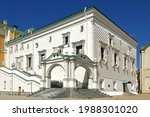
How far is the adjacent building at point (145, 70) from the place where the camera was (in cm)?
3897

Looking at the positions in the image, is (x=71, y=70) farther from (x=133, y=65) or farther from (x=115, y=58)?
(x=133, y=65)

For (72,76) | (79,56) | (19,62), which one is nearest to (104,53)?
(79,56)

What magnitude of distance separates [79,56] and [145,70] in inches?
842

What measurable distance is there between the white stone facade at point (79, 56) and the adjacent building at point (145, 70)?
3.98 meters

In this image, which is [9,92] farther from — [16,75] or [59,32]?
[59,32]

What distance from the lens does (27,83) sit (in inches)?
1097

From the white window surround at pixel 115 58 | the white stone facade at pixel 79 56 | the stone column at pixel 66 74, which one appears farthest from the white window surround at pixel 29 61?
the stone column at pixel 66 74

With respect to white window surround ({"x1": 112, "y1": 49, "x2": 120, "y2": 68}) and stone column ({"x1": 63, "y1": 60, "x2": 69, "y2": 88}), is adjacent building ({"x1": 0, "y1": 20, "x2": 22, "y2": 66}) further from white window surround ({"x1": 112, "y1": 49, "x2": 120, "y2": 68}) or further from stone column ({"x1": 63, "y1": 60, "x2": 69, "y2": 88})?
stone column ({"x1": 63, "y1": 60, "x2": 69, "y2": 88})

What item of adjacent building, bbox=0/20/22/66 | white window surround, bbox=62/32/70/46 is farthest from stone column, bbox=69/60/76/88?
adjacent building, bbox=0/20/22/66

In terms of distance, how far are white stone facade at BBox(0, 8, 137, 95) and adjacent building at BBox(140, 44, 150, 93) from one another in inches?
157

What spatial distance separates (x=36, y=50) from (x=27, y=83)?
6.31 m

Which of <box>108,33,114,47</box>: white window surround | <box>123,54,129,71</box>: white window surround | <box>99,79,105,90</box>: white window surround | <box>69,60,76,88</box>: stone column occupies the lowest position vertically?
<box>99,79,105,90</box>: white window surround

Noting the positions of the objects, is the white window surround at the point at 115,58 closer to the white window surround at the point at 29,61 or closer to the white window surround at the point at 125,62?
the white window surround at the point at 125,62

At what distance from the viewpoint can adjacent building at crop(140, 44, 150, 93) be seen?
128 ft
